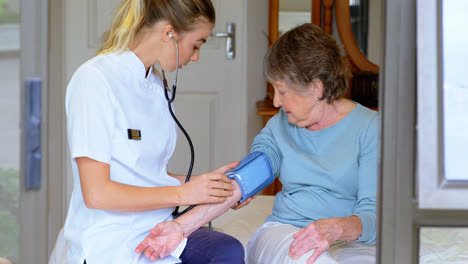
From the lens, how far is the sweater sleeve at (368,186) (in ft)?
4.71

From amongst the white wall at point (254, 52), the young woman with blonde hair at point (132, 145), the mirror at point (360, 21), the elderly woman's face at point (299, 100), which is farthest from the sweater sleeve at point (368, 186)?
the white wall at point (254, 52)

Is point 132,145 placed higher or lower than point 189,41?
lower

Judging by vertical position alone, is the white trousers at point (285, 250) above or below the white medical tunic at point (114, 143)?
below

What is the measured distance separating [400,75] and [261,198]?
1.54 m

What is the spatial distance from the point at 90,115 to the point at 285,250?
0.57 metres

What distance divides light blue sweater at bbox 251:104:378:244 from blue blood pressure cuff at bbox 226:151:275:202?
0.07 metres

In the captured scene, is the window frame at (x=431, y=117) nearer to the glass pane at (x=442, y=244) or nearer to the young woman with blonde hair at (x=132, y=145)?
the glass pane at (x=442, y=244)

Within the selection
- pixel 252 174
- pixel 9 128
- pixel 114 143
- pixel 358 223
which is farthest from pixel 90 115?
pixel 358 223

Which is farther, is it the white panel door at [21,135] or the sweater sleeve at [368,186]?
the sweater sleeve at [368,186]

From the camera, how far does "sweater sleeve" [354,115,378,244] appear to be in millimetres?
1437

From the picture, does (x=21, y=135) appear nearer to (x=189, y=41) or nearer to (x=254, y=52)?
(x=189, y=41)

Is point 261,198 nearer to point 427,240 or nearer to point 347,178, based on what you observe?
point 347,178

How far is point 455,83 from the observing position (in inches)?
34.5

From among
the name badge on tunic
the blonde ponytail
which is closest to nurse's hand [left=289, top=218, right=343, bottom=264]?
the name badge on tunic
